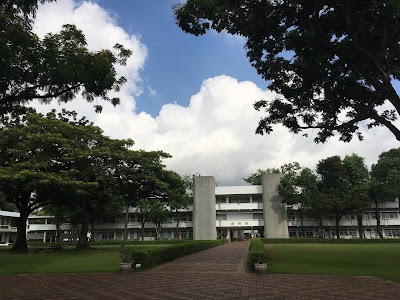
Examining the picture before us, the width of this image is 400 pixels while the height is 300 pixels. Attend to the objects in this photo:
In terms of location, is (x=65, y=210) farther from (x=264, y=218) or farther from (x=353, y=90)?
(x=353, y=90)

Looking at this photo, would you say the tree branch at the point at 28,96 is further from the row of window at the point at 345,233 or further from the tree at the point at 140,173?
the row of window at the point at 345,233

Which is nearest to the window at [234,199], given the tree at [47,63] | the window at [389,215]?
the window at [389,215]

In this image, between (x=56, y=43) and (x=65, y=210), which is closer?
(x=56, y=43)

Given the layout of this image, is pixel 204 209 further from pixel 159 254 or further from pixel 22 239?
pixel 159 254

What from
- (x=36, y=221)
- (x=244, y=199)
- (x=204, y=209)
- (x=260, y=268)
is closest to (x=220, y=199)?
(x=244, y=199)

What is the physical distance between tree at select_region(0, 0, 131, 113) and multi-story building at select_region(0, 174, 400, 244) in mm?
46235

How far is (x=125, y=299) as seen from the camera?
7875 mm

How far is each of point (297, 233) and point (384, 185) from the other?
14.9 m

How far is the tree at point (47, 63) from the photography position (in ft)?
25.5

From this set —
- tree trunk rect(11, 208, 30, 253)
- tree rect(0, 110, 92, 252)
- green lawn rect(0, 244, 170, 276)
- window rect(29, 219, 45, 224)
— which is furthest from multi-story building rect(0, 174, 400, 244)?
green lawn rect(0, 244, 170, 276)

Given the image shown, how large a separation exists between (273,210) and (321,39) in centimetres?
4484

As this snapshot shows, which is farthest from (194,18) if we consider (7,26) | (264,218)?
(264,218)

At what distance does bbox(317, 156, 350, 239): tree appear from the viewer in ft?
156

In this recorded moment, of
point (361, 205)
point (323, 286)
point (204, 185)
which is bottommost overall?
point (323, 286)
